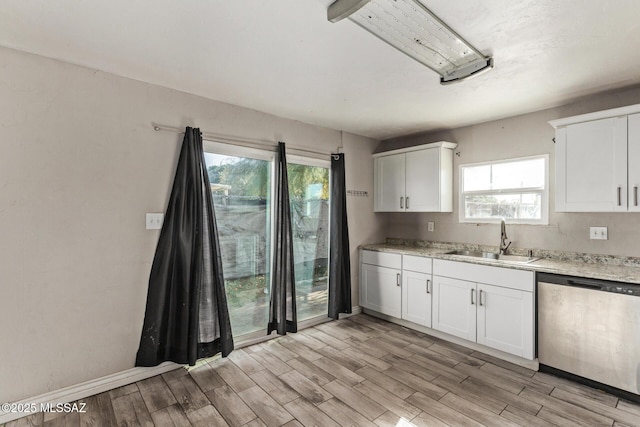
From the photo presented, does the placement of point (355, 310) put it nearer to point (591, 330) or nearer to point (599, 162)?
point (591, 330)

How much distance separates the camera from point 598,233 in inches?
112

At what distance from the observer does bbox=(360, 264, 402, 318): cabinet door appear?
378 cm

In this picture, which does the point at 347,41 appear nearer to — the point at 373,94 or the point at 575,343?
the point at 373,94

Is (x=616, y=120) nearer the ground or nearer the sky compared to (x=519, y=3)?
nearer the ground

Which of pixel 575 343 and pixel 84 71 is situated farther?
pixel 575 343

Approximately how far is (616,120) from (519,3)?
1.72 m

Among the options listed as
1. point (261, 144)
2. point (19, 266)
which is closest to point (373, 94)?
point (261, 144)

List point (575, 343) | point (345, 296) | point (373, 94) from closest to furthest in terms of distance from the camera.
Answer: point (575, 343), point (373, 94), point (345, 296)

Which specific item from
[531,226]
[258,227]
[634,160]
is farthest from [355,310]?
[634,160]

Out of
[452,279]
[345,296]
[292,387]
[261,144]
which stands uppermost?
[261,144]

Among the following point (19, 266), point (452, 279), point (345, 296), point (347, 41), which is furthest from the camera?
point (345, 296)

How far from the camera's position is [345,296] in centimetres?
396

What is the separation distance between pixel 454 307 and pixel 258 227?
224 cm

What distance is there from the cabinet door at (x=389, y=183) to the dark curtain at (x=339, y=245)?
2.20ft
